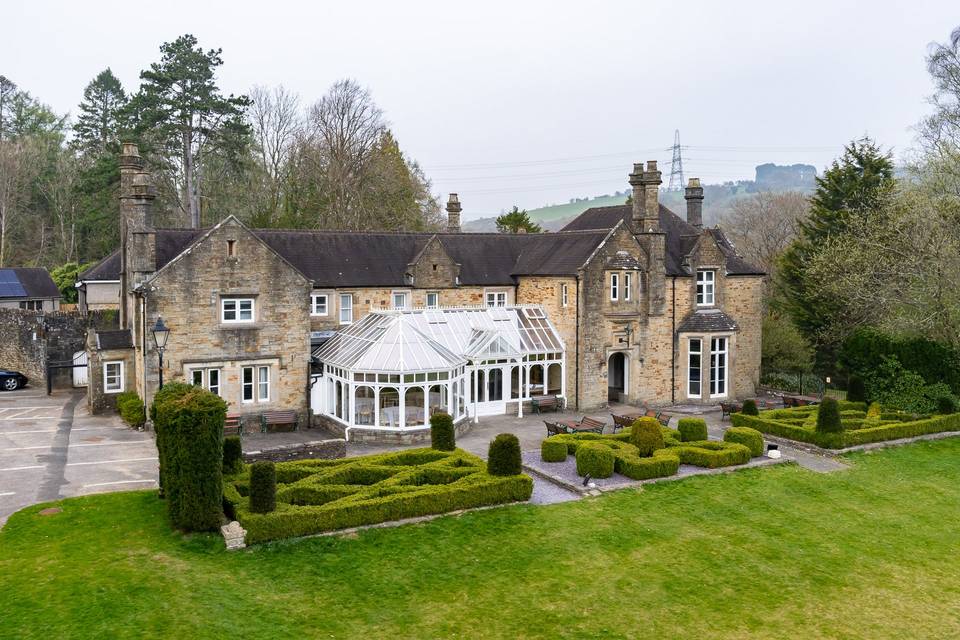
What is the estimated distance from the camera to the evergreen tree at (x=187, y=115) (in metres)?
49.5

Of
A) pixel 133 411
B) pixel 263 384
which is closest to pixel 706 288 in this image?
pixel 263 384

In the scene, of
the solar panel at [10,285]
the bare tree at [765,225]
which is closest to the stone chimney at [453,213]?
the bare tree at [765,225]

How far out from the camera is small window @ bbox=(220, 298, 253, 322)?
2769cm

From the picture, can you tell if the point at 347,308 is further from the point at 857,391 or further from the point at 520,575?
the point at 857,391

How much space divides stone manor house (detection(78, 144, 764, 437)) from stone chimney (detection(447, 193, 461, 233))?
182 inches

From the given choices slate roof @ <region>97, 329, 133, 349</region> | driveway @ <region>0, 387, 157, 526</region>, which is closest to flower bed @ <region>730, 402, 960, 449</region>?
driveway @ <region>0, 387, 157, 526</region>

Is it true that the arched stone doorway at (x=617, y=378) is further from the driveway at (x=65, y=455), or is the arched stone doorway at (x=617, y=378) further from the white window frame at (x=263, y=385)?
the driveway at (x=65, y=455)

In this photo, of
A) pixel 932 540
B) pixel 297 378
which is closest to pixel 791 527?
pixel 932 540

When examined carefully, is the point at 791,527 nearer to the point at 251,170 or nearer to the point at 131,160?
the point at 131,160

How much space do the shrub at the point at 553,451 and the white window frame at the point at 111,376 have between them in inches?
741

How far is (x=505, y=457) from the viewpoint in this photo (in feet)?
62.8

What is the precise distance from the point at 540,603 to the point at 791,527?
7.92 m

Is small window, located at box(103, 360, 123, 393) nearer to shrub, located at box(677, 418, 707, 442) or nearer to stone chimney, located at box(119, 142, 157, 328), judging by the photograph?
stone chimney, located at box(119, 142, 157, 328)

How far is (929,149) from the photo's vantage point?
32750 millimetres
